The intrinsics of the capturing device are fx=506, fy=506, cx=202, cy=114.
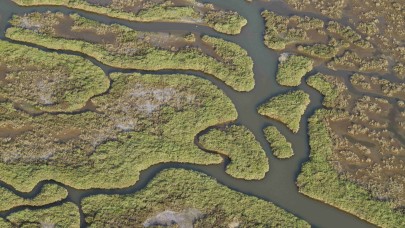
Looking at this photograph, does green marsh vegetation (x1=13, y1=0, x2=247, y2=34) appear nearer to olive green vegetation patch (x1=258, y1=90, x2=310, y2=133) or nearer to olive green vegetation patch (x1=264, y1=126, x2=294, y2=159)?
olive green vegetation patch (x1=258, y1=90, x2=310, y2=133)

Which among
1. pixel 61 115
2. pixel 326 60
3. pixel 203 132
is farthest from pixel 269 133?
pixel 61 115

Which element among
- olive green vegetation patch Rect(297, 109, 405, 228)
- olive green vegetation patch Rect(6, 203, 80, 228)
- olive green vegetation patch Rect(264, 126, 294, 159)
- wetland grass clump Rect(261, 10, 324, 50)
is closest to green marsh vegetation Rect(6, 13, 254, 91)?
wetland grass clump Rect(261, 10, 324, 50)

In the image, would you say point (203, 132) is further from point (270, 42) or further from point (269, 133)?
point (270, 42)

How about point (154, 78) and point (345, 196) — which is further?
point (154, 78)

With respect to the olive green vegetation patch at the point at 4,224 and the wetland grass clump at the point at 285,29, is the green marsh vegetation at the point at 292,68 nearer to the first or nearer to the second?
the wetland grass clump at the point at 285,29

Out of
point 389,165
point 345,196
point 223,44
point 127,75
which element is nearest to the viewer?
point 345,196

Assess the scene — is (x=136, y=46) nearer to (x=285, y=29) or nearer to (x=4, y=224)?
(x=285, y=29)
